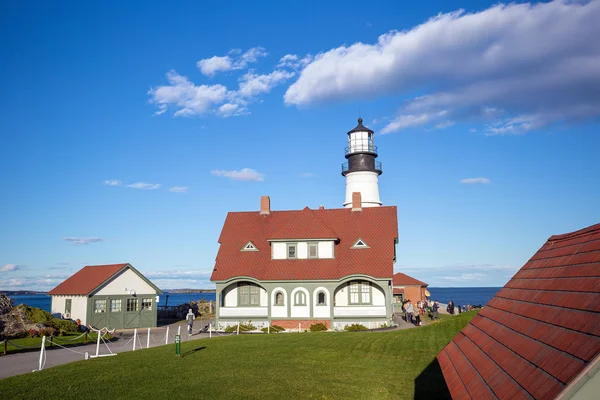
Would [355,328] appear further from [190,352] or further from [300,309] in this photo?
[190,352]

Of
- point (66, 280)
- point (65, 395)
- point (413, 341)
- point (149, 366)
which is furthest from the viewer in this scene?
point (66, 280)

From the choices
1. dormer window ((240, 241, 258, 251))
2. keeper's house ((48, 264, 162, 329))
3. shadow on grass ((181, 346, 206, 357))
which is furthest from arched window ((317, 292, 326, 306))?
shadow on grass ((181, 346, 206, 357))

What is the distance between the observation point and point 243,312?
1437 inches

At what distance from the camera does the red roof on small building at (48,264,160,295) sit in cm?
3700

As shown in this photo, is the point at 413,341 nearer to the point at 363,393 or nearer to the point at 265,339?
the point at 265,339

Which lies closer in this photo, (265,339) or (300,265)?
(265,339)

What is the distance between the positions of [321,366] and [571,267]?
14.5 meters

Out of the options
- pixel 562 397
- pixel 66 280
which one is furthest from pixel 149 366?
pixel 66 280

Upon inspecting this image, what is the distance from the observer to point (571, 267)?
21.0ft

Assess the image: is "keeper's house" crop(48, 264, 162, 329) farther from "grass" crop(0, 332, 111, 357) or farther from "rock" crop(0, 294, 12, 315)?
"grass" crop(0, 332, 111, 357)

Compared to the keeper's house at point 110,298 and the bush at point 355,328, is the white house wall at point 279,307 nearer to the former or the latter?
the bush at point 355,328

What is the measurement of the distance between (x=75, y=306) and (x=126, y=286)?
3686 millimetres

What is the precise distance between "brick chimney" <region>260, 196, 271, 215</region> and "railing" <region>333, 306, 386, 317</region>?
10483 millimetres

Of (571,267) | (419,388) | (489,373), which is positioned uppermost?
(571,267)
